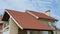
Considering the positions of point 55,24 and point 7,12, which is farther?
point 55,24

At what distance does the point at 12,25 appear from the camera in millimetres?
18703

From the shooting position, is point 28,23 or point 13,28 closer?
point 28,23

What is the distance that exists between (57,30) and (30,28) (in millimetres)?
10037

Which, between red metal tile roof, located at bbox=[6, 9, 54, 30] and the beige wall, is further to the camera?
the beige wall

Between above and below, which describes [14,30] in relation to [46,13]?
below

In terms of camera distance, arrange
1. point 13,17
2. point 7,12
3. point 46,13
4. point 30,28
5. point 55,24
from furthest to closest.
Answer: point 46,13 < point 55,24 < point 7,12 < point 13,17 < point 30,28

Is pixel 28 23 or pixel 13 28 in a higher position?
pixel 28 23

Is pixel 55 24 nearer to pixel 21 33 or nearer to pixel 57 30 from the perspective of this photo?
pixel 57 30

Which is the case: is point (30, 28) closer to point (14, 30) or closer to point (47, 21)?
point (14, 30)

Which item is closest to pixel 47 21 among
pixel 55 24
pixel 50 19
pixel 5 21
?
pixel 50 19

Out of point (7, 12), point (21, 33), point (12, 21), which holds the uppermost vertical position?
point (7, 12)

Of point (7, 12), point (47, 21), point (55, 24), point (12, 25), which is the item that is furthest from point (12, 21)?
point (55, 24)

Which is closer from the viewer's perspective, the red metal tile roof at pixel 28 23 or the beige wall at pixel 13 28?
the red metal tile roof at pixel 28 23

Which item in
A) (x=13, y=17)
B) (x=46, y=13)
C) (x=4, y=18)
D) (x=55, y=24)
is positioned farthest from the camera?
(x=46, y=13)
